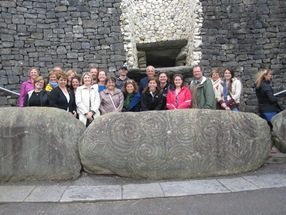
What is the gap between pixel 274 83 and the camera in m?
→ 9.18

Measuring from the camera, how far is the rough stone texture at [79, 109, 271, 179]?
388 centimetres

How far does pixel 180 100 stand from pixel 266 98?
1.64 metres

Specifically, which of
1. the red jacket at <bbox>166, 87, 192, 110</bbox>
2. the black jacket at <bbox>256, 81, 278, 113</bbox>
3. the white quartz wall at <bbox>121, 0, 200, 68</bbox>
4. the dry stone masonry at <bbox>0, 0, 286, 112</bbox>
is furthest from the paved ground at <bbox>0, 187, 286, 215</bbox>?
the white quartz wall at <bbox>121, 0, 200, 68</bbox>

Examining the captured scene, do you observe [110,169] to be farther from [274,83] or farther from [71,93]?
[274,83]

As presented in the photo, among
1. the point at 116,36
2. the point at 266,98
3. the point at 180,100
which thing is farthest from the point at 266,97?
the point at 116,36

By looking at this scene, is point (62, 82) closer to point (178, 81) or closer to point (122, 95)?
point (122, 95)

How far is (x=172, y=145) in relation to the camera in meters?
3.92

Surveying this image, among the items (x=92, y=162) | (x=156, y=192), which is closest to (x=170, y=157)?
(x=156, y=192)

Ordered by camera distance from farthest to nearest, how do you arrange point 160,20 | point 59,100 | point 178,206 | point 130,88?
point 160,20, point 130,88, point 59,100, point 178,206

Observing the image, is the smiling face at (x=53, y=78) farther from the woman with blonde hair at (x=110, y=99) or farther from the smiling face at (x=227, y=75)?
the smiling face at (x=227, y=75)

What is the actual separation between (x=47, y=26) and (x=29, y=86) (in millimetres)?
4755

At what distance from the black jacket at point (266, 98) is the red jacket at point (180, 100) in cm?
136

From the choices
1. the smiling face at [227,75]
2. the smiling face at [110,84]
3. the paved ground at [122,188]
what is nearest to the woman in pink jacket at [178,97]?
the smiling face at [110,84]

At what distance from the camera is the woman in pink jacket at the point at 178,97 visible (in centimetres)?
467
